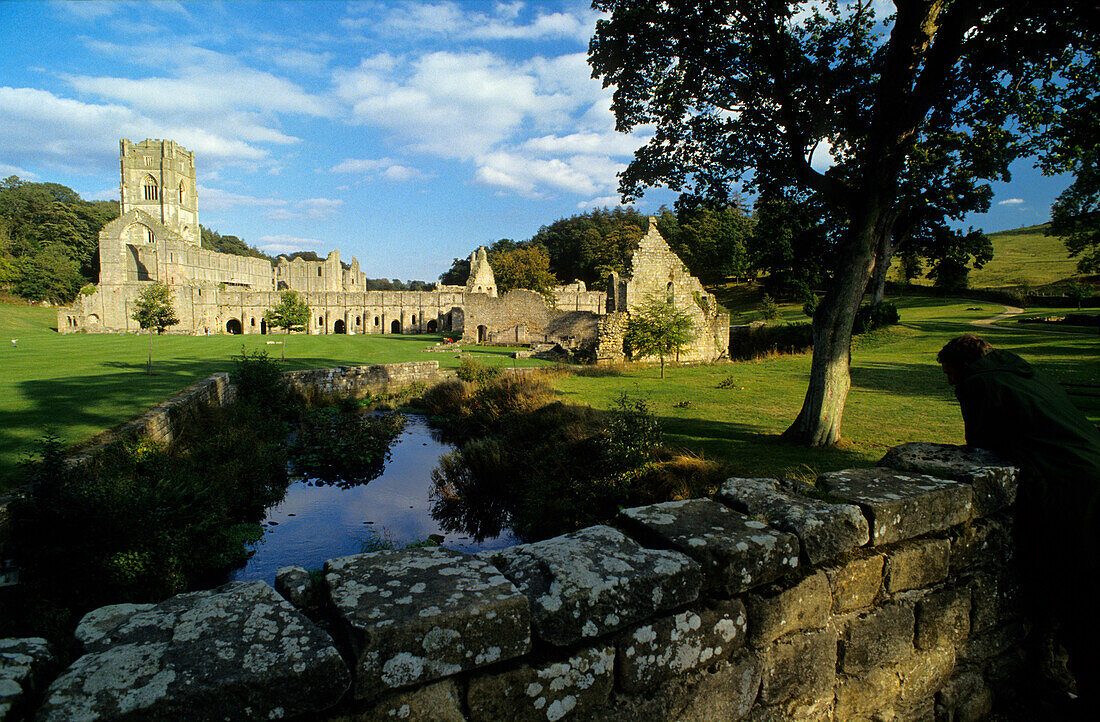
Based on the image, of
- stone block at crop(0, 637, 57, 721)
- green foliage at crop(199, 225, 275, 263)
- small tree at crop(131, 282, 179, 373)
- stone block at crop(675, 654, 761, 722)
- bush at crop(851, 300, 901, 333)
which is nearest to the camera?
stone block at crop(0, 637, 57, 721)

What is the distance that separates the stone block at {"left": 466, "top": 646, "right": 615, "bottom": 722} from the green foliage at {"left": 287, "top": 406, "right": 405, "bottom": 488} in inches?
419

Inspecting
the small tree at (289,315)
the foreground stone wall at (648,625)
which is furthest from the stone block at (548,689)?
the small tree at (289,315)

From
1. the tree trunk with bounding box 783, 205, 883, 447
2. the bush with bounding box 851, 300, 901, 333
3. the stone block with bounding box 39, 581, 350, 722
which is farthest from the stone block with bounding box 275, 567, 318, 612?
the bush with bounding box 851, 300, 901, 333

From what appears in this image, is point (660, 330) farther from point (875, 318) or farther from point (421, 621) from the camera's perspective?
point (421, 621)

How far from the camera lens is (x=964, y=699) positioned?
3129mm

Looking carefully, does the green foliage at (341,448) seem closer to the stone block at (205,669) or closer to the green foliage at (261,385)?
the green foliage at (261,385)

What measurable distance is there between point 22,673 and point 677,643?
210 centimetres

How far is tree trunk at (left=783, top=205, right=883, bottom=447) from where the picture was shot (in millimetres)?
7531

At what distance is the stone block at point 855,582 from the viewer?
261cm

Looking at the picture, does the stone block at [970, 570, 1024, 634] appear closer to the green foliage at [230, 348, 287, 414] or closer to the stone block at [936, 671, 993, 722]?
the stone block at [936, 671, 993, 722]

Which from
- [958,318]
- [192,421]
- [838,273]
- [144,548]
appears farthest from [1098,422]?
[958,318]

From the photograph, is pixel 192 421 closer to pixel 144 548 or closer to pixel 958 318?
pixel 144 548

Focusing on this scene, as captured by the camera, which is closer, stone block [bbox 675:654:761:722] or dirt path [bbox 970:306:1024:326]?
stone block [bbox 675:654:761:722]

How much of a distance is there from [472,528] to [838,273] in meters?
7.10
